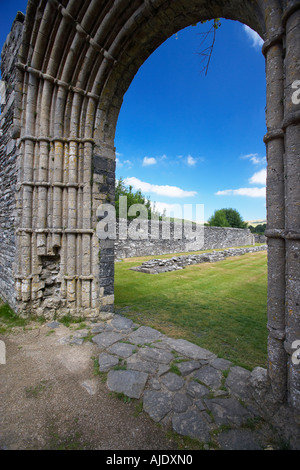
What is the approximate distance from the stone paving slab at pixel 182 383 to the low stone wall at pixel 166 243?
11.4 metres

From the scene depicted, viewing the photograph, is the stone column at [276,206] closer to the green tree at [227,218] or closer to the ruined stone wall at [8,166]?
the ruined stone wall at [8,166]

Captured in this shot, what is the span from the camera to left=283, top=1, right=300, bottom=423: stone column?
182 cm

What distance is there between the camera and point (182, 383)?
2436 millimetres

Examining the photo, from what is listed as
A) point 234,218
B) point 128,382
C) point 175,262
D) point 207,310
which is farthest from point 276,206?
point 234,218

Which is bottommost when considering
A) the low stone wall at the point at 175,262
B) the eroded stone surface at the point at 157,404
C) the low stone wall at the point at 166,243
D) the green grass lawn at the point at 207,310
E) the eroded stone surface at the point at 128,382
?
the green grass lawn at the point at 207,310

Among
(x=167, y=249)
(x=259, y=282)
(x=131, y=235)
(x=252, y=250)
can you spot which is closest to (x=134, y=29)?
(x=259, y=282)

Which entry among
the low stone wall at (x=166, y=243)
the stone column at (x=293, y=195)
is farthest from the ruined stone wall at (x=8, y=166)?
the low stone wall at (x=166, y=243)

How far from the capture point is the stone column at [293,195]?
5.96 ft

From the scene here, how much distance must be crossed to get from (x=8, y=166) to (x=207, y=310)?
5927mm

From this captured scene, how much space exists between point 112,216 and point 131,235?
10861mm

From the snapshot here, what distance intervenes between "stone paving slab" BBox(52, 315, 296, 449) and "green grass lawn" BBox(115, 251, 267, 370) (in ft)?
1.46

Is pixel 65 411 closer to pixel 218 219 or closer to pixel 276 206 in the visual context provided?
pixel 276 206

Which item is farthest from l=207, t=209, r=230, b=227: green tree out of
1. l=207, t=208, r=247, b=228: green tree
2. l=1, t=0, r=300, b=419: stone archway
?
l=1, t=0, r=300, b=419: stone archway

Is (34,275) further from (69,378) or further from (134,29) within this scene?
(134,29)
